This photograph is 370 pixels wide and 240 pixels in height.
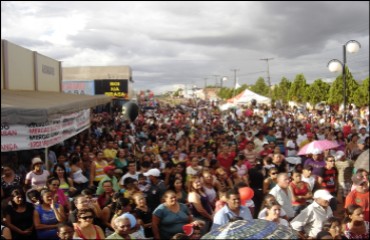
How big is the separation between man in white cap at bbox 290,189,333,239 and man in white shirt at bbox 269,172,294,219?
1.90ft

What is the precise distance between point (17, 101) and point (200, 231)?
5.33 m

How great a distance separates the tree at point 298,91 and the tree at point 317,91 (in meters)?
0.24

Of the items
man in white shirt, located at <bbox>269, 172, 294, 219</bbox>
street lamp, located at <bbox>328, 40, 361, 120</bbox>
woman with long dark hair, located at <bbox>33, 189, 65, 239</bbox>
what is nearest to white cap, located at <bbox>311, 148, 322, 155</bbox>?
street lamp, located at <bbox>328, 40, 361, 120</bbox>

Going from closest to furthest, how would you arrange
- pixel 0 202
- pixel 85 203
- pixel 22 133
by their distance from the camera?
pixel 85 203 < pixel 0 202 < pixel 22 133

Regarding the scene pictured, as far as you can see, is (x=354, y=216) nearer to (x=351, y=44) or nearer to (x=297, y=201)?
(x=297, y=201)

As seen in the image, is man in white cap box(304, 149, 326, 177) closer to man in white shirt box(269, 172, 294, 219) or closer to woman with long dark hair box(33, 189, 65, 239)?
man in white shirt box(269, 172, 294, 219)

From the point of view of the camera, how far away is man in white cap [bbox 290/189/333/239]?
199 inches

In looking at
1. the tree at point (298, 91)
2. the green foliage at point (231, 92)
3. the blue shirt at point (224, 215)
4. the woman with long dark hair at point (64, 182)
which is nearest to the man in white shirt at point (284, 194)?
the blue shirt at point (224, 215)

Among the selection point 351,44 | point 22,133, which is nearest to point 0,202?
point 22,133

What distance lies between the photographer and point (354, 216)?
503 cm

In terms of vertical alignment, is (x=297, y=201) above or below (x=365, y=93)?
below

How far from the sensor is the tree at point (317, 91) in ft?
22.2

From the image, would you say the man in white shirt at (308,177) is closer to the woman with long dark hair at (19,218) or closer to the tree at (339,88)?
the tree at (339,88)

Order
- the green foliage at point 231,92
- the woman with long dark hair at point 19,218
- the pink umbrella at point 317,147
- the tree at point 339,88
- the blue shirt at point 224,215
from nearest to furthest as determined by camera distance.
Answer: the blue shirt at point 224,215, the woman with long dark hair at point 19,218, the tree at point 339,88, the pink umbrella at point 317,147, the green foliage at point 231,92
